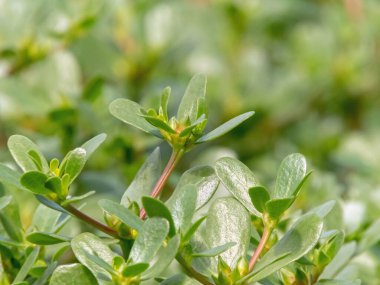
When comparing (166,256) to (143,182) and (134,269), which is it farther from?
(143,182)

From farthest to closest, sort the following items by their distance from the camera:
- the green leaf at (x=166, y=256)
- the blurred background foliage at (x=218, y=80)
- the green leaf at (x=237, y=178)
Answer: the blurred background foliage at (x=218, y=80), the green leaf at (x=237, y=178), the green leaf at (x=166, y=256)

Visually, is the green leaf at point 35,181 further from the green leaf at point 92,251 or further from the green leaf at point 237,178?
the green leaf at point 237,178

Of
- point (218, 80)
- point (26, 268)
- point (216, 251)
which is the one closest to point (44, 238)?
point (26, 268)

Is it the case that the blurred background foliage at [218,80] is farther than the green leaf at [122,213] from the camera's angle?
Yes

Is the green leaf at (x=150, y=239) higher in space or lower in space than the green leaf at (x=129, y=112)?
lower

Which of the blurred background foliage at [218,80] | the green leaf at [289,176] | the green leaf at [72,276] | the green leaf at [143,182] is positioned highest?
the green leaf at [289,176]

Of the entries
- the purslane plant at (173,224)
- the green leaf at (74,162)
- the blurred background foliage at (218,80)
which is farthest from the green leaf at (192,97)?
the blurred background foliage at (218,80)

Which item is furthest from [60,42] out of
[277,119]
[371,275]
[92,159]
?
[371,275]

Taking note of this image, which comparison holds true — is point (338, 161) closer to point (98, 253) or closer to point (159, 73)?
point (159, 73)
